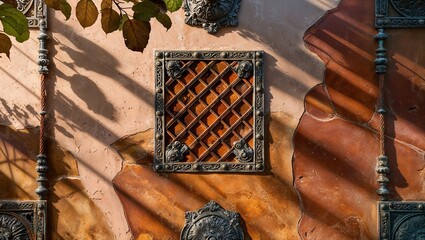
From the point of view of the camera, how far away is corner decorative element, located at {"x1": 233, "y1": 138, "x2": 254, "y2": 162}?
11.6ft

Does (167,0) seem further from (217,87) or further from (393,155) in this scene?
(393,155)

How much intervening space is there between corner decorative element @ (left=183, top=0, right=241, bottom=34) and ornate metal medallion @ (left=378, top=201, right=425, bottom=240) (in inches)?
53.7

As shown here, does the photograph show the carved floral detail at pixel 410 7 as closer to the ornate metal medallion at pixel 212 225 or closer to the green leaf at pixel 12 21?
the ornate metal medallion at pixel 212 225

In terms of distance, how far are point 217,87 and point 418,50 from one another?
1.18 m

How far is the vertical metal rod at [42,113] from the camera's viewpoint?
3570 mm

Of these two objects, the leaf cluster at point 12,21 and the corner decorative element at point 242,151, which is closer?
the leaf cluster at point 12,21

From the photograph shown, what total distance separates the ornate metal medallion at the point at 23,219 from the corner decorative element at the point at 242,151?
3.78 ft

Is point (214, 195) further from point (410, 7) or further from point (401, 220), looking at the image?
point (410, 7)

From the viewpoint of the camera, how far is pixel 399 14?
358 centimetres

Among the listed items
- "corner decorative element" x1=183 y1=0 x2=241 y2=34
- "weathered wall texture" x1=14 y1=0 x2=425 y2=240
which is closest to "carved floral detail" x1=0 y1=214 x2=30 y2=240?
"weathered wall texture" x1=14 y1=0 x2=425 y2=240

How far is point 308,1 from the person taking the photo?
359 centimetres

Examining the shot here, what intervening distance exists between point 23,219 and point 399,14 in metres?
2.48

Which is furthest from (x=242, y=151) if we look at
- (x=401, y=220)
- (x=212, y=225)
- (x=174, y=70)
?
(x=401, y=220)

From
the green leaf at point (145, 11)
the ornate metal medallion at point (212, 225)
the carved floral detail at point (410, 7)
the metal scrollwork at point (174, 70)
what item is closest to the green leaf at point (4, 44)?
the green leaf at point (145, 11)
